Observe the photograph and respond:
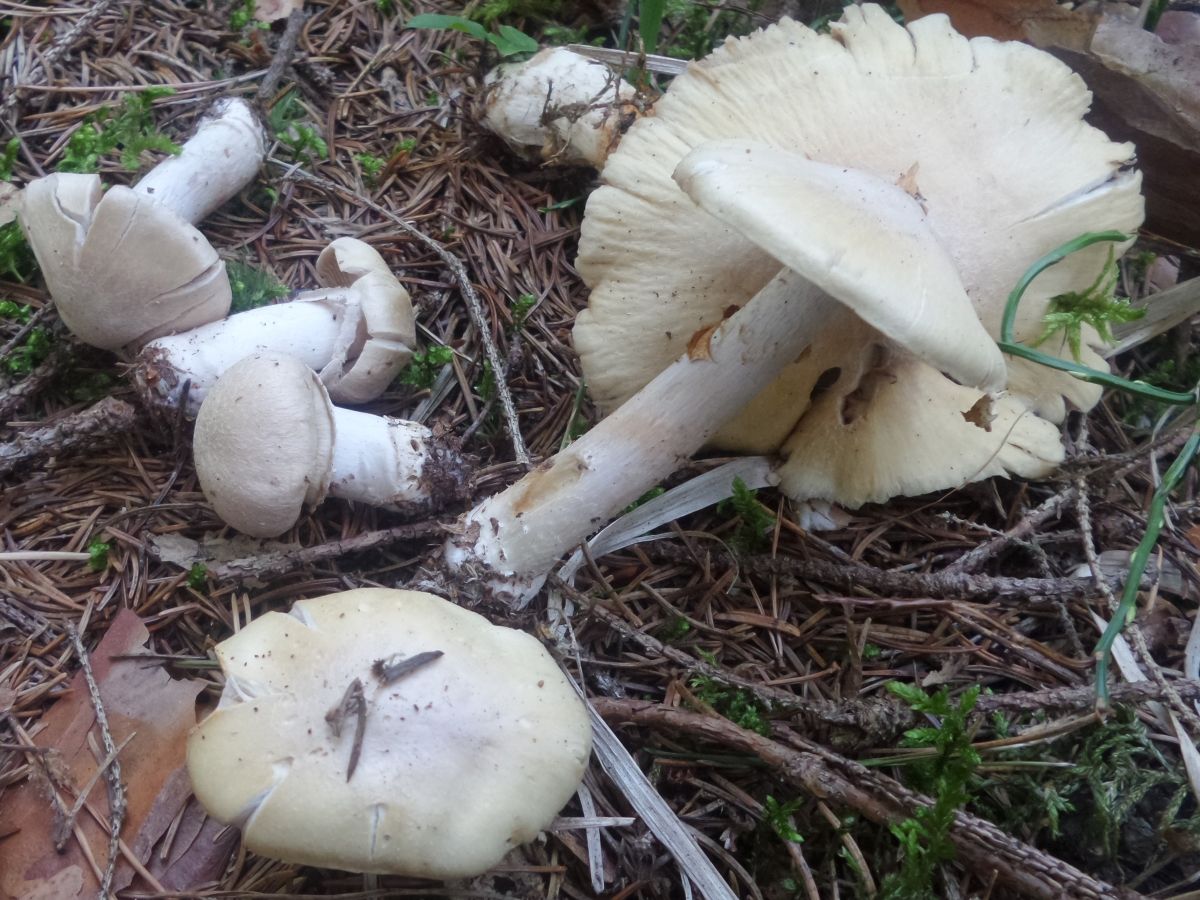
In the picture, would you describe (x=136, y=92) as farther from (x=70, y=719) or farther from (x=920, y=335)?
(x=920, y=335)

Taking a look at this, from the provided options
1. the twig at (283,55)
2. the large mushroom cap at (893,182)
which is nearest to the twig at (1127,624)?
the large mushroom cap at (893,182)

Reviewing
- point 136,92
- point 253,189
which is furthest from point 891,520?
point 136,92

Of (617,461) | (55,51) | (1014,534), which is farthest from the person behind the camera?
(55,51)

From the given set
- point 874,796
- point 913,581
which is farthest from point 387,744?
point 913,581

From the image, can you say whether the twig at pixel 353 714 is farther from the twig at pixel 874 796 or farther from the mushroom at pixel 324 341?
the mushroom at pixel 324 341

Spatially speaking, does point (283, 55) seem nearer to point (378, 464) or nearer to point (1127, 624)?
point (378, 464)

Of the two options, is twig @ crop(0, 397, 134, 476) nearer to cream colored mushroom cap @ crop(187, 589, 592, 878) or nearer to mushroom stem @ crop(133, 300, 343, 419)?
mushroom stem @ crop(133, 300, 343, 419)
